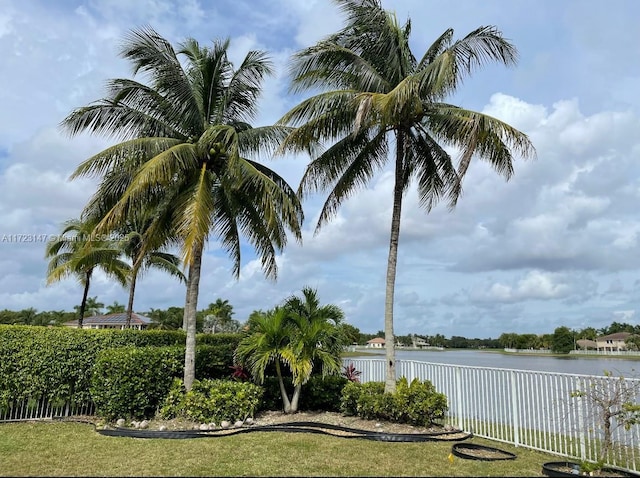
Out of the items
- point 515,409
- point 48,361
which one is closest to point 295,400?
point 515,409

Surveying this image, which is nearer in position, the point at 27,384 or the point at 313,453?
the point at 313,453

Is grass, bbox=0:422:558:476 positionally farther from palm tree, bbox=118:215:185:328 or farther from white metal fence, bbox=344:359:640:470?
palm tree, bbox=118:215:185:328

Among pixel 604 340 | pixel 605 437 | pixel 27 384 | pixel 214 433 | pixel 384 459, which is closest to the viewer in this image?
pixel 605 437

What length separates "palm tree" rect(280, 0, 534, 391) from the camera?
8688mm

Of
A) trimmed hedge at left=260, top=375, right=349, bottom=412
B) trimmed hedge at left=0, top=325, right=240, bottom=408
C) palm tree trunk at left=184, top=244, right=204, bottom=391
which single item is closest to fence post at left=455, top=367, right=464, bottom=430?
trimmed hedge at left=260, top=375, right=349, bottom=412

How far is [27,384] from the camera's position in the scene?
30.1 feet

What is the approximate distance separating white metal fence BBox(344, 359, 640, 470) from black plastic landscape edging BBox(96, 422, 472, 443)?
1.85ft

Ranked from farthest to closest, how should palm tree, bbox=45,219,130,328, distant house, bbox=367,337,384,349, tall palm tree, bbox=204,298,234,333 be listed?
1. tall palm tree, bbox=204,298,234,333
2. distant house, bbox=367,337,384,349
3. palm tree, bbox=45,219,130,328

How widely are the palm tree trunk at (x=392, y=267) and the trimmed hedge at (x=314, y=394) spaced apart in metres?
1.49

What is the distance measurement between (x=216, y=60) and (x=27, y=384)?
7.86 m

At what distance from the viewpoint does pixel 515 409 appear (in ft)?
24.5

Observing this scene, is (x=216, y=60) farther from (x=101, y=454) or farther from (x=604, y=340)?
(x=604, y=340)

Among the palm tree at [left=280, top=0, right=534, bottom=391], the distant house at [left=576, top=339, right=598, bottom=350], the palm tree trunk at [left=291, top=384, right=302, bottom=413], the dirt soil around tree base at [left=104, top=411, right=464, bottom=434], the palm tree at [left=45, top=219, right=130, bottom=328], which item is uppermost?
the palm tree at [left=280, top=0, right=534, bottom=391]

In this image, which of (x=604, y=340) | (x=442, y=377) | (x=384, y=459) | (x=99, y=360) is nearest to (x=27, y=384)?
(x=99, y=360)
